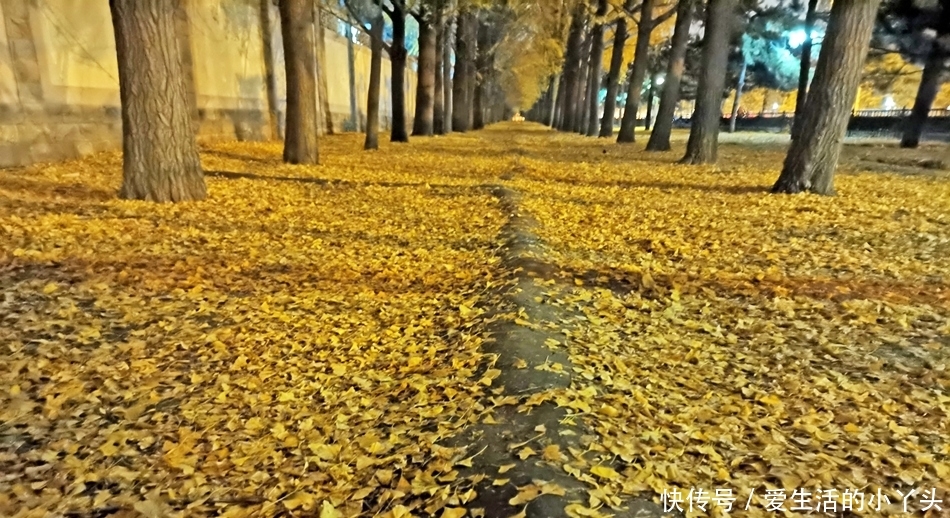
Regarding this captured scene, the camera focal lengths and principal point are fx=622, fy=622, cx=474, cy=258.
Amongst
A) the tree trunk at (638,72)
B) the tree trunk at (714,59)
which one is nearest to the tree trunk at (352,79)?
the tree trunk at (638,72)

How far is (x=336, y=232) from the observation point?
7.20 m

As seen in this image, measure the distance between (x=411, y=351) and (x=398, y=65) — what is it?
16342mm

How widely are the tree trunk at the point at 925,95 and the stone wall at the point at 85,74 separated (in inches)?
860

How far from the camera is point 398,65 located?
1905 cm

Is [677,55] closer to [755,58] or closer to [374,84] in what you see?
[374,84]

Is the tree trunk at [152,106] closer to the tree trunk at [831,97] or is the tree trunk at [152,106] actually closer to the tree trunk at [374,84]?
the tree trunk at [374,84]

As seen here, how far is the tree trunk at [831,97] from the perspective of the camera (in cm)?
916

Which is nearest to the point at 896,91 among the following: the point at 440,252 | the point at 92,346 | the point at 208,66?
the point at 208,66

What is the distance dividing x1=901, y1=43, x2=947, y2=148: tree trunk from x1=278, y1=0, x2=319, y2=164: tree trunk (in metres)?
20.1

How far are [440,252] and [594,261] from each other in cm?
158

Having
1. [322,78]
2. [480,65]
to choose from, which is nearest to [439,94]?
[322,78]

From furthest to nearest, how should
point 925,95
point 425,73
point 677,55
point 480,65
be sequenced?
point 480,65, point 425,73, point 925,95, point 677,55

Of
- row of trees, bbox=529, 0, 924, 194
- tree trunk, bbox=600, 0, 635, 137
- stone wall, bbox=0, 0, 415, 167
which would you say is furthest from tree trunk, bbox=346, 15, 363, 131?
tree trunk, bbox=600, 0, 635, 137

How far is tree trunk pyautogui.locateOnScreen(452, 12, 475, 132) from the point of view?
26.5 metres
